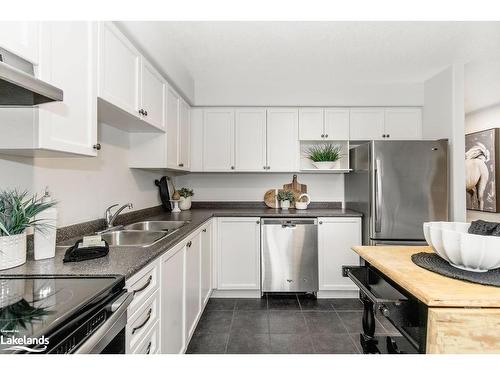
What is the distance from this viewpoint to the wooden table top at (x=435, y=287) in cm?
80

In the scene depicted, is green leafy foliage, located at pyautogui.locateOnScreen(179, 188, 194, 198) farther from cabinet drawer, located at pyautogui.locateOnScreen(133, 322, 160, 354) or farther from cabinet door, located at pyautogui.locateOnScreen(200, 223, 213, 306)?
cabinet drawer, located at pyautogui.locateOnScreen(133, 322, 160, 354)

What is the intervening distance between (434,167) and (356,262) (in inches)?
48.9

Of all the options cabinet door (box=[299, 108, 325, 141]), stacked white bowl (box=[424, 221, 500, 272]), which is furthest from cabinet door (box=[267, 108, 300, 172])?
stacked white bowl (box=[424, 221, 500, 272])

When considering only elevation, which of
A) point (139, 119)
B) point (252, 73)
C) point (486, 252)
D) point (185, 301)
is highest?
point (252, 73)

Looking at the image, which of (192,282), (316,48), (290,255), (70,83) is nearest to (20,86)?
(70,83)

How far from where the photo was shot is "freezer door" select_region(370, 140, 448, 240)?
268 centimetres

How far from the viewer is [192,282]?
2.10 m

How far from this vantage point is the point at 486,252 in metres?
0.90

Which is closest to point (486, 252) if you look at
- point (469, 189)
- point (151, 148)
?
point (151, 148)

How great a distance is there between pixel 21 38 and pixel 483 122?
518 centimetres

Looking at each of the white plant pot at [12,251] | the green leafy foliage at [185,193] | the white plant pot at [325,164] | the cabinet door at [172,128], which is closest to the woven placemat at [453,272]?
the white plant pot at [12,251]

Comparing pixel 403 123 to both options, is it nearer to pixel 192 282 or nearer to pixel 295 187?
pixel 295 187
